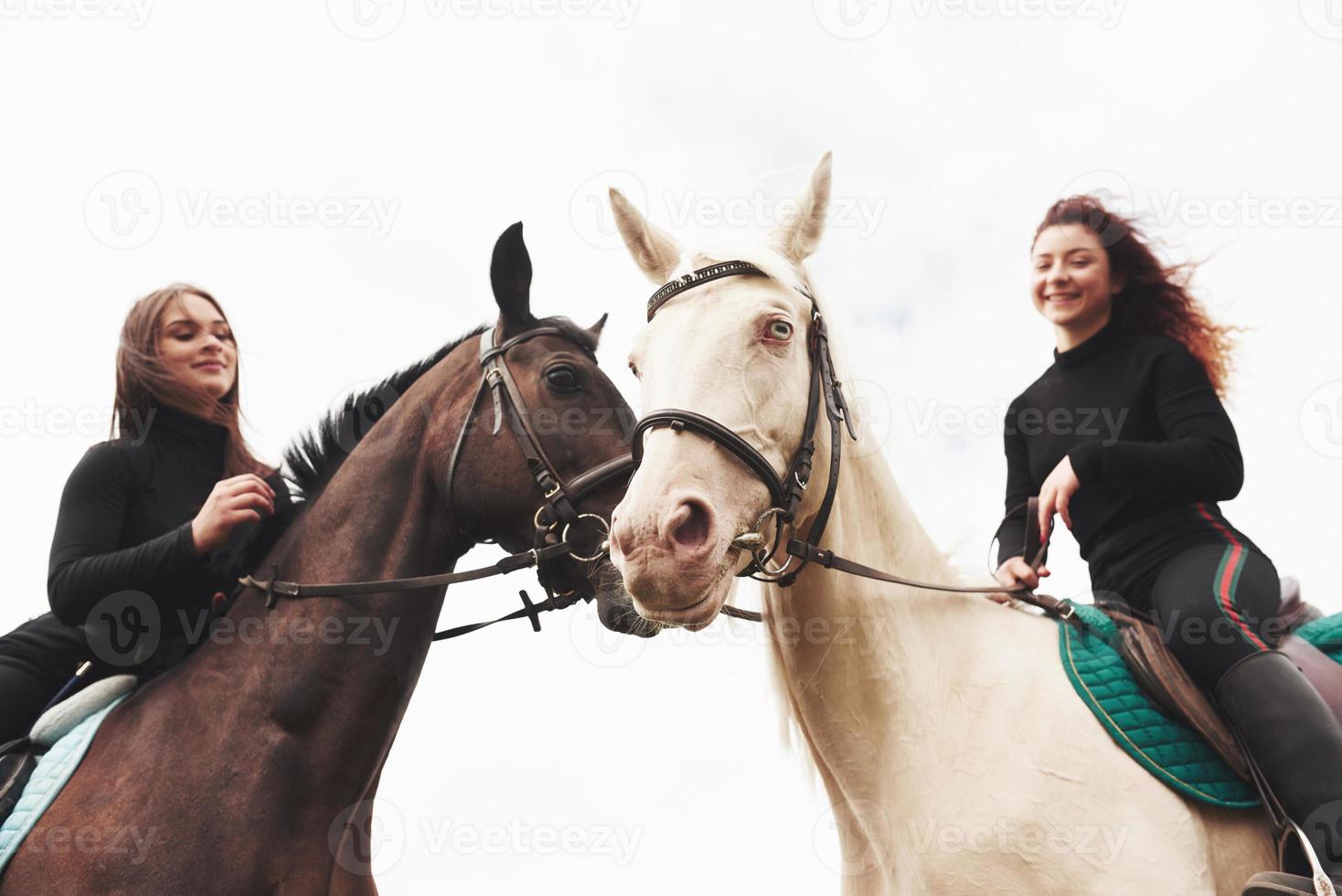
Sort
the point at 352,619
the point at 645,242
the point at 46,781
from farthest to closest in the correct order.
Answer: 1. the point at 352,619
2. the point at 46,781
3. the point at 645,242

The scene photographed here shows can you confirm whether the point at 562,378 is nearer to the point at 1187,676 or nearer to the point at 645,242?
the point at 645,242

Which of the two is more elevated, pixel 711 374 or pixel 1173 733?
pixel 711 374

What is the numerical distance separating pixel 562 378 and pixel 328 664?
5.39 ft

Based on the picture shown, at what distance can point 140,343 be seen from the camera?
4582 mm

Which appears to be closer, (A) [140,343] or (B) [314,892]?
(B) [314,892]

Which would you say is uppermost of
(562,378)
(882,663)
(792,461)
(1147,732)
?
(562,378)

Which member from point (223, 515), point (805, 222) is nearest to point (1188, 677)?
point (805, 222)

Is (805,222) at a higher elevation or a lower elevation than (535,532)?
higher

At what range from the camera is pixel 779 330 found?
292 cm

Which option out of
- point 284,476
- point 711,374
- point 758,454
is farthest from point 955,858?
point 284,476

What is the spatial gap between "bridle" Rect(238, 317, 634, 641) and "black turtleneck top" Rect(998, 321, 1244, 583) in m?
1.70

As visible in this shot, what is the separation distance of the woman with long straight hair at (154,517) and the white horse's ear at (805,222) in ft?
7.86

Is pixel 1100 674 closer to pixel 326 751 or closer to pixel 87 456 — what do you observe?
pixel 326 751

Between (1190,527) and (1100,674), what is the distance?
663 millimetres
